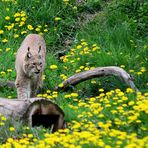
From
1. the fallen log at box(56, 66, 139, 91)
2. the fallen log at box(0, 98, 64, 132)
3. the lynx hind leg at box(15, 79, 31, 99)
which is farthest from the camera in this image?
the lynx hind leg at box(15, 79, 31, 99)

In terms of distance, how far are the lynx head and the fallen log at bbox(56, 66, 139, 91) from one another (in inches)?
17.1

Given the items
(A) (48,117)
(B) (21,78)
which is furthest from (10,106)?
(B) (21,78)

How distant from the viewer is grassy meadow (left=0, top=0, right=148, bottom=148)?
7359mm

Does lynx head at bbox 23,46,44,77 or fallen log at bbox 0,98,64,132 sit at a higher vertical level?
lynx head at bbox 23,46,44,77

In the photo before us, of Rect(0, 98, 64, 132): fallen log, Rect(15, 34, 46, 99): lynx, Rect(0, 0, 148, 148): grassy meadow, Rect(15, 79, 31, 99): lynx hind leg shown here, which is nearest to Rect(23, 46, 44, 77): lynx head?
Rect(15, 34, 46, 99): lynx

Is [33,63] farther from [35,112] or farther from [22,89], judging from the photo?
[35,112]

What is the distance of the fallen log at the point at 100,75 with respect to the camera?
9312 millimetres

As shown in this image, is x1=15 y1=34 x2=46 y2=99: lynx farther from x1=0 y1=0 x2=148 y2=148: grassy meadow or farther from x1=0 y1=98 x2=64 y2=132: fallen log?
x1=0 y1=98 x2=64 y2=132: fallen log

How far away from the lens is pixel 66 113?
852cm

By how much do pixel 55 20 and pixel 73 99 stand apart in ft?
10.8

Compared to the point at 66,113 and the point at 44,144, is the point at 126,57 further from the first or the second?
the point at 44,144

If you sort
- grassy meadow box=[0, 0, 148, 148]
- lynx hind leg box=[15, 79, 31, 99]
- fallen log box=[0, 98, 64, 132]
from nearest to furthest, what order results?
grassy meadow box=[0, 0, 148, 148]
fallen log box=[0, 98, 64, 132]
lynx hind leg box=[15, 79, 31, 99]

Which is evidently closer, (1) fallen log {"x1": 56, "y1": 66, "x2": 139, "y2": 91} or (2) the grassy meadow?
(2) the grassy meadow

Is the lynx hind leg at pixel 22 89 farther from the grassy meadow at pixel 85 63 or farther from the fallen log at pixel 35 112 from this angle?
the fallen log at pixel 35 112
